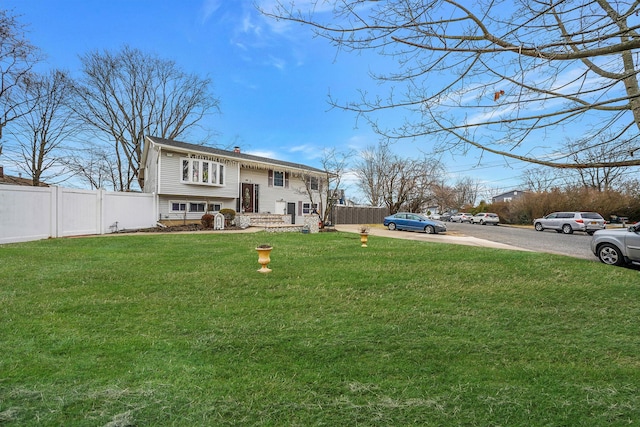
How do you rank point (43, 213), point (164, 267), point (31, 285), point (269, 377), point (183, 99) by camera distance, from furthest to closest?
point (183, 99)
point (43, 213)
point (164, 267)
point (31, 285)
point (269, 377)

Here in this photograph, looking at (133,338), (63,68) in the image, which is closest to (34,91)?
(63,68)

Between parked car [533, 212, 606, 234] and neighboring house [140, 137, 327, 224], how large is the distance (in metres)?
17.3

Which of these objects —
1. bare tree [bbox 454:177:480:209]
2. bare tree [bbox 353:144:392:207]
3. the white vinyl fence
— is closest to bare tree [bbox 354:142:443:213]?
bare tree [bbox 353:144:392:207]

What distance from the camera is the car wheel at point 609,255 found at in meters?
7.88

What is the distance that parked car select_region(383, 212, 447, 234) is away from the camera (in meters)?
19.7

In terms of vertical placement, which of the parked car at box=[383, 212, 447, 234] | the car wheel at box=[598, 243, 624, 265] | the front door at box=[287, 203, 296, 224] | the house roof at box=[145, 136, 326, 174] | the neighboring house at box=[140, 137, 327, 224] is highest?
the house roof at box=[145, 136, 326, 174]

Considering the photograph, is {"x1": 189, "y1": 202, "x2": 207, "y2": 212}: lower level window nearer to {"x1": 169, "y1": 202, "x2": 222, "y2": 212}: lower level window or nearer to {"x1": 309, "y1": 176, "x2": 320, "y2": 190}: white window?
{"x1": 169, "y1": 202, "x2": 222, "y2": 212}: lower level window

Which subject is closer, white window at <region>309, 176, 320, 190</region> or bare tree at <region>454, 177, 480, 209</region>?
white window at <region>309, 176, 320, 190</region>

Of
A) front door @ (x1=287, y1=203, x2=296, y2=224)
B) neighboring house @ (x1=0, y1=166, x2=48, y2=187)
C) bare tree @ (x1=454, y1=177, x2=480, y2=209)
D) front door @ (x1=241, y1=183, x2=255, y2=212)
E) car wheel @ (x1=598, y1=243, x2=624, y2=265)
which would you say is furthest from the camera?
bare tree @ (x1=454, y1=177, x2=480, y2=209)

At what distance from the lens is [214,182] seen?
1978cm

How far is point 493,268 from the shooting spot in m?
6.88

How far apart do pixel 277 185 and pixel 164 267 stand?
58.8 ft

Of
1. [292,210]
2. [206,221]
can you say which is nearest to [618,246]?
[206,221]

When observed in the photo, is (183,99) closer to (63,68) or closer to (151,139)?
(63,68)
